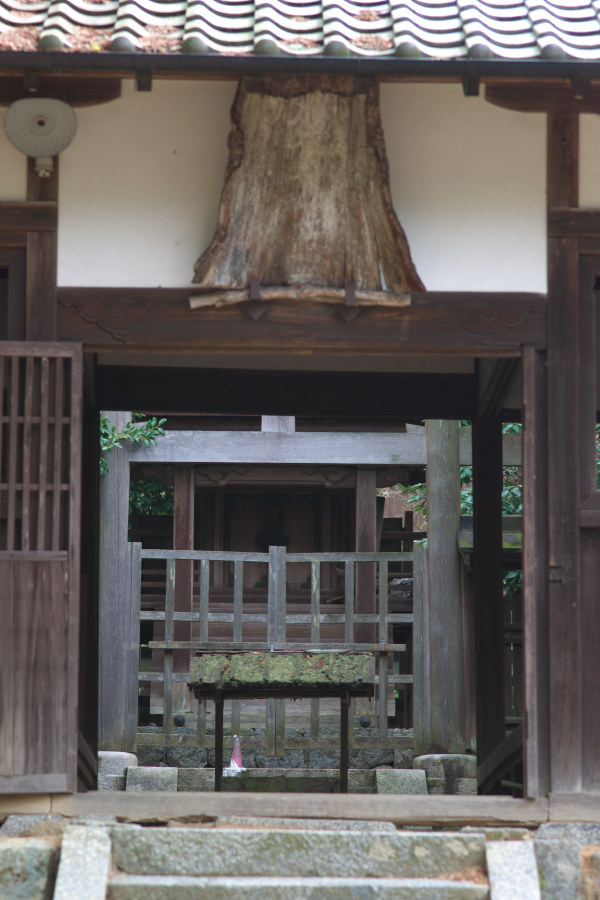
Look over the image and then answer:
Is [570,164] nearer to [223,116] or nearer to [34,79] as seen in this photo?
[223,116]

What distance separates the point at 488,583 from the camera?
7.45 m

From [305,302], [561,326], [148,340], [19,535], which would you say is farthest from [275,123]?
[19,535]

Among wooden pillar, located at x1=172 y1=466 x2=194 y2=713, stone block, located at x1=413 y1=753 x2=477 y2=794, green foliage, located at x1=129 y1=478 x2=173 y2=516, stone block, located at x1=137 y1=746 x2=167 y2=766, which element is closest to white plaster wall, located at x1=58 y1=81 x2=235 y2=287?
stone block, located at x1=413 y1=753 x2=477 y2=794

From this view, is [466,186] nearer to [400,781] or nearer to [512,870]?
[512,870]

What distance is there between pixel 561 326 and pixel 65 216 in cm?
233

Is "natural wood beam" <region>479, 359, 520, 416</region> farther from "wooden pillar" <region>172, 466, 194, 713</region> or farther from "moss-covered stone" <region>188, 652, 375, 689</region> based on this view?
"wooden pillar" <region>172, 466, 194, 713</region>

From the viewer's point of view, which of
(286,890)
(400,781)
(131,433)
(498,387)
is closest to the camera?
(286,890)

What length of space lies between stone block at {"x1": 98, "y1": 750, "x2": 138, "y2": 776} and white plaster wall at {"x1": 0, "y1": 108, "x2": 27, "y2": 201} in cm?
494

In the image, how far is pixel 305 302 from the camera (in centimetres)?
514

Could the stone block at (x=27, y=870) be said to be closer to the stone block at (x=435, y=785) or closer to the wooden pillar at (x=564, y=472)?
the wooden pillar at (x=564, y=472)

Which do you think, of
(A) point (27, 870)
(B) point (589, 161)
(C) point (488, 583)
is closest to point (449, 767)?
(C) point (488, 583)

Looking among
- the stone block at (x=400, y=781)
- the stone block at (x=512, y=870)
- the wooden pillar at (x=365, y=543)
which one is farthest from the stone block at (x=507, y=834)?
the wooden pillar at (x=365, y=543)

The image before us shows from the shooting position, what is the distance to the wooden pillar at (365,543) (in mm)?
11586

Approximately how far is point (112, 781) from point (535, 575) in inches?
185
